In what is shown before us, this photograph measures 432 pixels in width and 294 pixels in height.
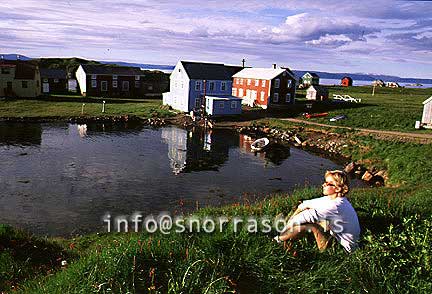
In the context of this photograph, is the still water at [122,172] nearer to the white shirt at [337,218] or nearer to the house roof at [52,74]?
the white shirt at [337,218]

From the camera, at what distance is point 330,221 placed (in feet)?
22.0

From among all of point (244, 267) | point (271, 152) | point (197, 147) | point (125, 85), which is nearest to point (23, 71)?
point (125, 85)

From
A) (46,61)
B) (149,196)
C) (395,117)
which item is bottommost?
(149,196)

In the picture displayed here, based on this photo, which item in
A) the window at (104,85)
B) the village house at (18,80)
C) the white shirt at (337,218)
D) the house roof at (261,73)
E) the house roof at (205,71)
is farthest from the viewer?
the window at (104,85)

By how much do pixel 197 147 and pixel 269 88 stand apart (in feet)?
79.3

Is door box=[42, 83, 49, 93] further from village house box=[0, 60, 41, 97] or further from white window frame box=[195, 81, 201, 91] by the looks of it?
white window frame box=[195, 81, 201, 91]

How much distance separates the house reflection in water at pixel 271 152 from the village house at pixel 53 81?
41.7 metres

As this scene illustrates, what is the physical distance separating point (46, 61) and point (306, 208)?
98962 mm

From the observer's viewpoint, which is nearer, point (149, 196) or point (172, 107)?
point (149, 196)

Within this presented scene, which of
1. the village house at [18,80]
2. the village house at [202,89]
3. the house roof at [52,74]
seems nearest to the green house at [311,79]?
the village house at [202,89]

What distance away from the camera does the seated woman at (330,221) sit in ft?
21.8

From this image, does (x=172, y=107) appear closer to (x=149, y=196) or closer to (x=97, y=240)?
(x=149, y=196)

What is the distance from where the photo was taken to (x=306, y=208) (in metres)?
6.93

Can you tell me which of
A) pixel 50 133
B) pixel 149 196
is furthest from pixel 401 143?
pixel 50 133
